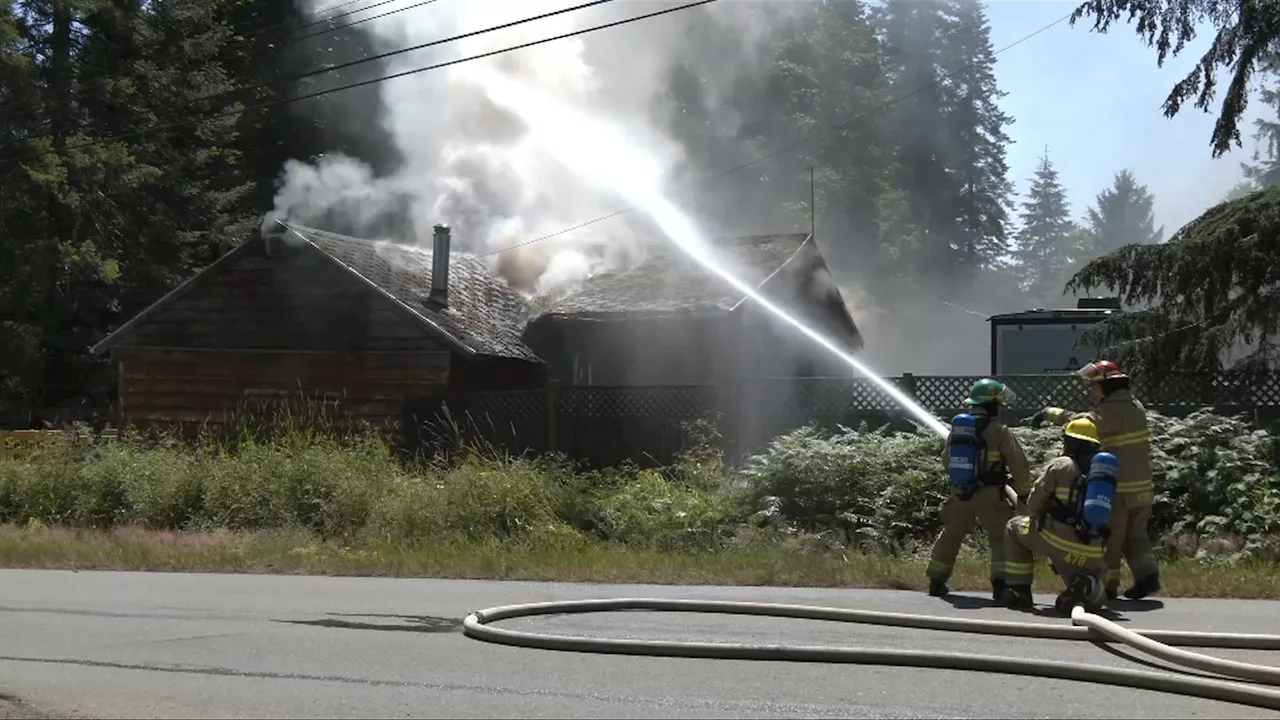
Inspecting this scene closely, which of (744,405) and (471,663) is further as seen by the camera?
(744,405)

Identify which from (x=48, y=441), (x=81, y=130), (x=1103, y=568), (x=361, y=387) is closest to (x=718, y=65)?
(x=81, y=130)

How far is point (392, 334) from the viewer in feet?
72.9

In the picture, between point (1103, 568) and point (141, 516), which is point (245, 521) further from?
point (1103, 568)

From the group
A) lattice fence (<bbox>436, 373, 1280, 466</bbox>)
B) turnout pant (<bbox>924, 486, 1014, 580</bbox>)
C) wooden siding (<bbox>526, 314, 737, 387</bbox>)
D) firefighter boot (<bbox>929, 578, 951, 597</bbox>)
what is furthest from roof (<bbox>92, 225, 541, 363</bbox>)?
turnout pant (<bbox>924, 486, 1014, 580</bbox>)

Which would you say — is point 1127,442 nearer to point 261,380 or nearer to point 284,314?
point 284,314

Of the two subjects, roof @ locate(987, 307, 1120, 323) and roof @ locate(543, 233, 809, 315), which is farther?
roof @ locate(987, 307, 1120, 323)

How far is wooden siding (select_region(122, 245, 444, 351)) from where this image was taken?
22.4m

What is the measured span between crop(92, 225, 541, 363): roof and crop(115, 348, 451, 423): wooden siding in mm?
587

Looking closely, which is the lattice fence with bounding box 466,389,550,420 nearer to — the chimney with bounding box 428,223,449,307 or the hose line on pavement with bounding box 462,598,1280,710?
the chimney with bounding box 428,223,449,307

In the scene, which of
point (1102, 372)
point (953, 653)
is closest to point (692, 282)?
point (1102, 372)

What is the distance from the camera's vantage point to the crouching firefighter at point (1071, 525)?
26.6 feet

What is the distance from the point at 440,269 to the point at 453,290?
0.94 metres

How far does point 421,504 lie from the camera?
14.5m

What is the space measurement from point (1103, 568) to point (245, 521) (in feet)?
33.4
